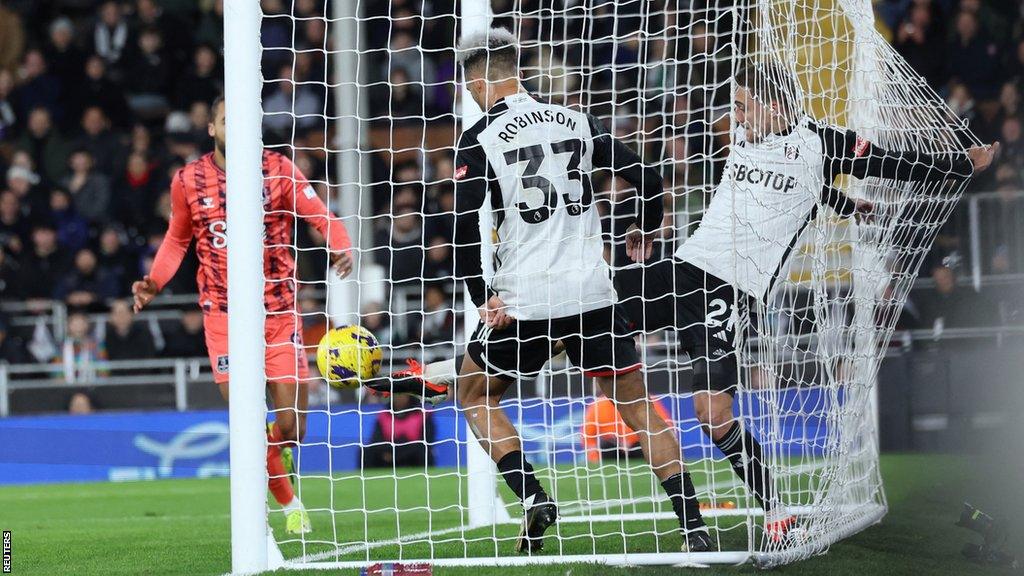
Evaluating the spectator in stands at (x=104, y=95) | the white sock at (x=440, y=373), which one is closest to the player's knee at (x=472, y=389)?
the white sock at (x=440, y=373)

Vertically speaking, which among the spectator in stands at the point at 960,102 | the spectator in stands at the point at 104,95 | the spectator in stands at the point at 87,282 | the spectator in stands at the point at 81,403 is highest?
the spectator in stands at the point at 104,95

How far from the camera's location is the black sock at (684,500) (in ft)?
16.4

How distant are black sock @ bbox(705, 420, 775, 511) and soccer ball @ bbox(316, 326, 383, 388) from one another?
149 centimetres

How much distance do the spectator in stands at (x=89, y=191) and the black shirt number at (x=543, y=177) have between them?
10.3 m

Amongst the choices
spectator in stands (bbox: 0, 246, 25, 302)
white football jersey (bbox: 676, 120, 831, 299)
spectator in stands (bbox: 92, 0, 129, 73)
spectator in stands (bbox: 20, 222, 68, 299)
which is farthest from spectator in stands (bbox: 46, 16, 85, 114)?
white football jersey (bbox: 676, 120, 831, 299)

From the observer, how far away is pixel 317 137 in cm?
1495

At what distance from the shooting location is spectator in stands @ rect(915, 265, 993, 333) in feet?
36.5

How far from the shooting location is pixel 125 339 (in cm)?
1259

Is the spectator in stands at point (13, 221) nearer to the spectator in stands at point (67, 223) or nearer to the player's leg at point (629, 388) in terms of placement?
the spectator in stands at point (67, 223)

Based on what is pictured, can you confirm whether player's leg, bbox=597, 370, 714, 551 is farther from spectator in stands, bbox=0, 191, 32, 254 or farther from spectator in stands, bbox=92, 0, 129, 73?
spectator in stands, bbox=92, 0, 129, 73

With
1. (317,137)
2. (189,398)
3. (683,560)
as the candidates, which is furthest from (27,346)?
(683,560)

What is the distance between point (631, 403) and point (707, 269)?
0.84 metres

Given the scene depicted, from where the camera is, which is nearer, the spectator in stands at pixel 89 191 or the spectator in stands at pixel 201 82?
the spectator in stands at pixel 89 191

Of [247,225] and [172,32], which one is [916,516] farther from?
[172,32]
